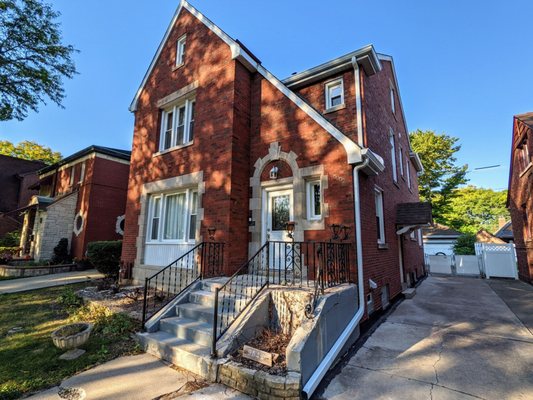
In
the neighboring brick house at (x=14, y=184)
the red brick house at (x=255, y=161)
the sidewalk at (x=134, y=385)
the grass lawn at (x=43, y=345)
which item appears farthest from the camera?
the neighboring brick house at (x=14, y=184)

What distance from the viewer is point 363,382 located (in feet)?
12.7

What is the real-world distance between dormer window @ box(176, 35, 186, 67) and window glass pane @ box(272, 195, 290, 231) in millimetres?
6228

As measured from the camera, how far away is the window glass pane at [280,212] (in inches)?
288

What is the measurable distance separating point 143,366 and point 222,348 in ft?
4.54

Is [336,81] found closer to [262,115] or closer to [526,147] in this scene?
[262,115]

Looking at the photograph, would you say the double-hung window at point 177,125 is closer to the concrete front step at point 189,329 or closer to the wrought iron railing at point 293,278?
the wrought iron railing at point 293,278

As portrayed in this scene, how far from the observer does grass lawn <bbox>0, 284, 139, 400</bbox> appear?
152 inches

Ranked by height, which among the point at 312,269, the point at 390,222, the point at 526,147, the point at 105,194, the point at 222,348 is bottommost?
the point at 222,348

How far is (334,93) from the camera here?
8391 mm

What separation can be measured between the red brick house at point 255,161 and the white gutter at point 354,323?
0.03 meters

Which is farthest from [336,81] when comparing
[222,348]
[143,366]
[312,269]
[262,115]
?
[143,366]

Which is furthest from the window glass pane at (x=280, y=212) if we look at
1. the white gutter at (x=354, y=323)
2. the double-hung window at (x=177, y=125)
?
the double-hung window at (x=177, y=125)

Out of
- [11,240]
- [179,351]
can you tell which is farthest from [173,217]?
[11,240]

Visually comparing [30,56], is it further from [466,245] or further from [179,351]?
[466,245]
